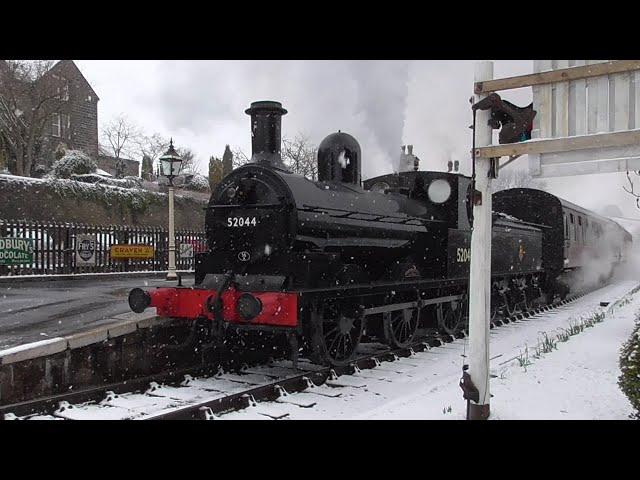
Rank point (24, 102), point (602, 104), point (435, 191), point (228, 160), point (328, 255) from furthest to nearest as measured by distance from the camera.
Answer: point (228, 160) → point (24, 102) → point (435, 191) → point (328, 255) → point (602, 104)

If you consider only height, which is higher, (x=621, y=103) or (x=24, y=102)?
(x=24, y=102)

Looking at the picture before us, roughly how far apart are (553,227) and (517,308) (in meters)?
3.38

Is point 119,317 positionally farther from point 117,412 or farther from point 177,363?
point 117,412

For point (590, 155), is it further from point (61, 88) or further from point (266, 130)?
point (61, 88)

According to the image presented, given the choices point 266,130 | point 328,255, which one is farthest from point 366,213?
point 266,130

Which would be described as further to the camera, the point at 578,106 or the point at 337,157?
the point at 337,157

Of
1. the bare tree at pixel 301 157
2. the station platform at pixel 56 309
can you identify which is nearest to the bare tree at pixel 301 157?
the bare tree at pixel 301 157

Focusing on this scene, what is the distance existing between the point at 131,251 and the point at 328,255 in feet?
32.9

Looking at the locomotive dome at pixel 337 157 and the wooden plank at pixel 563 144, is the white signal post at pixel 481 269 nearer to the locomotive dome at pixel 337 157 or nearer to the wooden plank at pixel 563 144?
the wooden plank at pixel 563 144

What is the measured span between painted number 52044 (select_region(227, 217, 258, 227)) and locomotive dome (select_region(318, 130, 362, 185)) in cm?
142

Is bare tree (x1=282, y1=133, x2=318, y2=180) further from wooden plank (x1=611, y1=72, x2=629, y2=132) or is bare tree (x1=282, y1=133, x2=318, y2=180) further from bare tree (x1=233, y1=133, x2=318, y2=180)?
wooden plank (x1=611, y1=72, x2=629, y2=132)

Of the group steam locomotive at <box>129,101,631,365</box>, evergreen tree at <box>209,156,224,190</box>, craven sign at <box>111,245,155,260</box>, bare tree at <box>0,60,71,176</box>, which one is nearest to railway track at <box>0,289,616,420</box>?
steam locomotive at <box>129,101,631,365</box>

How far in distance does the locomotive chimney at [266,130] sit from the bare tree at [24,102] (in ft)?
76.1

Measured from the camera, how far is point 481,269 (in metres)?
4.61
